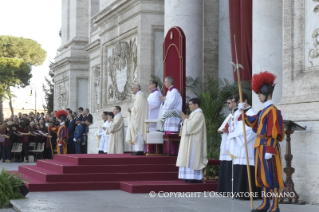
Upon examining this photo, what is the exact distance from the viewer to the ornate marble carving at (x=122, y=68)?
63.7 ft

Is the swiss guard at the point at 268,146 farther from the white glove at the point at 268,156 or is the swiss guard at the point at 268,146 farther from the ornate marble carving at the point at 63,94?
the ornate marble carving at the point at 63,94

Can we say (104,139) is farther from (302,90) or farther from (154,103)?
(302,90)

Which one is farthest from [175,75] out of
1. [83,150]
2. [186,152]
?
[83,150]

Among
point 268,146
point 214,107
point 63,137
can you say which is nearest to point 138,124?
point 214,107

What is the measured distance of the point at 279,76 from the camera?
1172cm

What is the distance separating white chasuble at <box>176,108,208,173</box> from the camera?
1159cm

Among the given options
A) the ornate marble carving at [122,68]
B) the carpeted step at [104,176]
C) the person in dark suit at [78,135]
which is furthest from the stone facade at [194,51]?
the carpeted step at [104,176]

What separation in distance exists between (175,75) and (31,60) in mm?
45619

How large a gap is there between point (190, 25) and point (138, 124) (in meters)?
3.23

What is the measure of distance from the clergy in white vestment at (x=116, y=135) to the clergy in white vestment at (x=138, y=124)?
2.81 metres

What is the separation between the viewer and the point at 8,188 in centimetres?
1023

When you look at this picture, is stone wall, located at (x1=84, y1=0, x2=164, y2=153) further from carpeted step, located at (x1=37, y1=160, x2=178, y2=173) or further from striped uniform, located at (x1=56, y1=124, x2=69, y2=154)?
carpeted step, located at (x1=37, y1=160, x2=178, y2=173)

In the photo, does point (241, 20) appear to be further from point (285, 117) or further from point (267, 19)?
point (285, 117)

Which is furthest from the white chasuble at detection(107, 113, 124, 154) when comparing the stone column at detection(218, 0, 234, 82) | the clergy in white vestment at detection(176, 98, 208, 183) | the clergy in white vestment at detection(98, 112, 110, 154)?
the clergy in white vestment at detection(176, 98, 208, 183)
